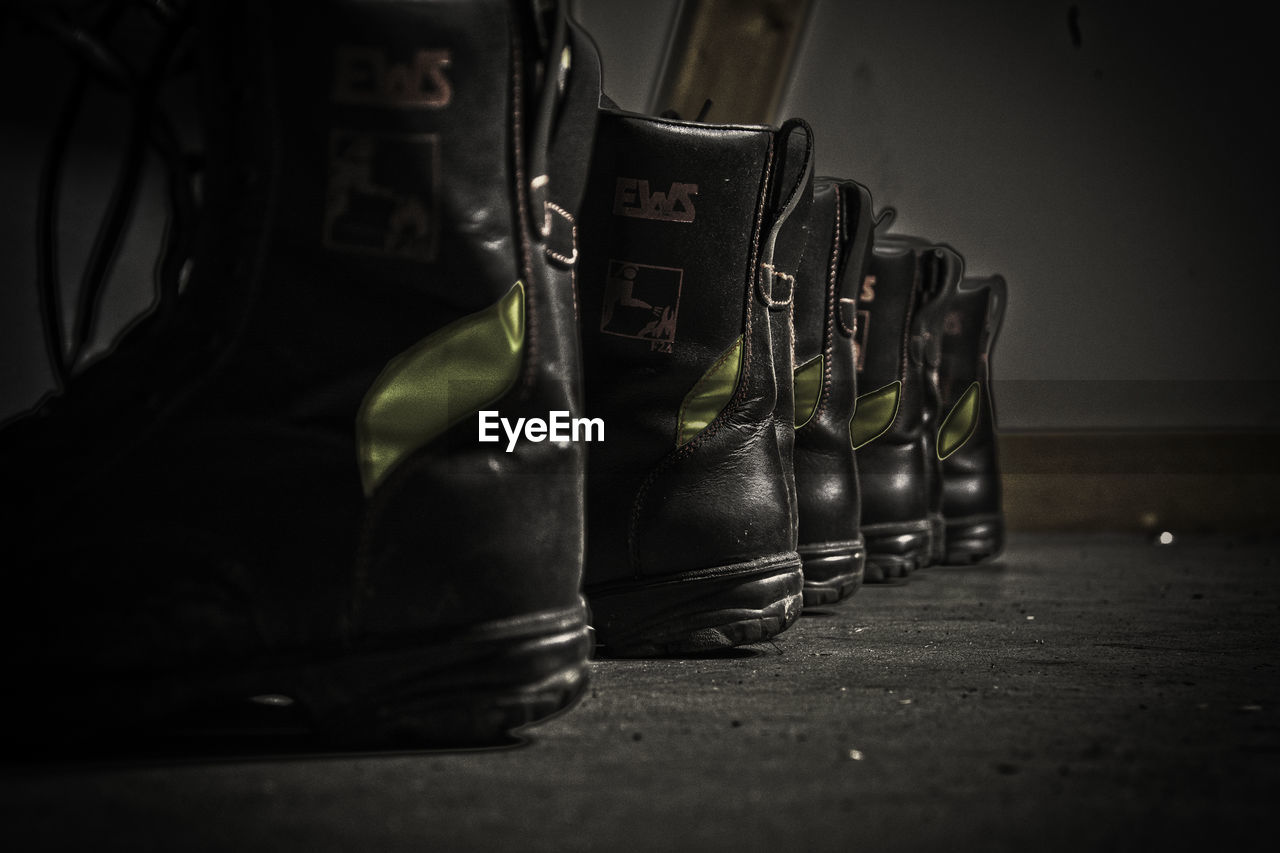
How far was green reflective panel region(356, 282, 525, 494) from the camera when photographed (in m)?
0.75

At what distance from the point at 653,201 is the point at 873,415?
1.21m

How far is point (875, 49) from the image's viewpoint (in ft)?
13.8

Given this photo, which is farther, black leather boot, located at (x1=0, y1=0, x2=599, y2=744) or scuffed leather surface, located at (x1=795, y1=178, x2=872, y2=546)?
scuffed leather surface, located at (x1=795, y1=178, x2=872, y2=546)

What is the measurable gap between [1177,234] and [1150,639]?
3.26 metres

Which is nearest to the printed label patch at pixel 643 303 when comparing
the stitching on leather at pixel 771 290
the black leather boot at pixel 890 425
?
the stitching on leather at pixel 771 290

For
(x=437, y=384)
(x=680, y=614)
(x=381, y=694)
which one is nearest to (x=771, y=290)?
(x=680, y=614)

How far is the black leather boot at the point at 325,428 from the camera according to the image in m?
0.71

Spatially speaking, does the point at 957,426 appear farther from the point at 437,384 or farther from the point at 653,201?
the point at 437,384

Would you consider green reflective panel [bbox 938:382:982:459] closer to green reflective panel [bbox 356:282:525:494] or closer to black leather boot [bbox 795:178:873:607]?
black leather boot [bbox 795:178:873:607]

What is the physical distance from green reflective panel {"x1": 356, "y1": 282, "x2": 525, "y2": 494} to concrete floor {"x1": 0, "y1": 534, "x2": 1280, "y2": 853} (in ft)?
0.63

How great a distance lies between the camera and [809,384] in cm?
181

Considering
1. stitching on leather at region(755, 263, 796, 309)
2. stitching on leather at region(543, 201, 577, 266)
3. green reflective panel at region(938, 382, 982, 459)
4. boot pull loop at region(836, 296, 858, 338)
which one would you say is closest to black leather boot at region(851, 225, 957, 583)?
boot pull loop at region(836, 296, 858, 338)

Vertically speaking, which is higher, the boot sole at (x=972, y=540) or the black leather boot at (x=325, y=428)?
the black leather boot at (x=325, y=428)

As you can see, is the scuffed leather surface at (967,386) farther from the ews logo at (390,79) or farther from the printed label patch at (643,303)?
the ews logo at (390,79)
